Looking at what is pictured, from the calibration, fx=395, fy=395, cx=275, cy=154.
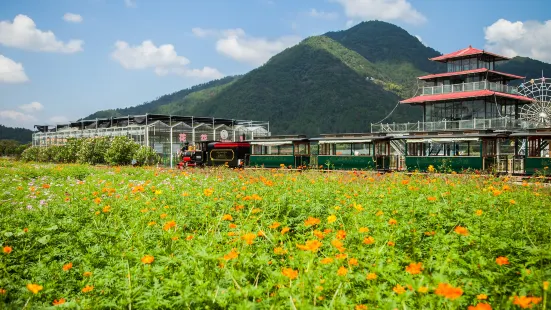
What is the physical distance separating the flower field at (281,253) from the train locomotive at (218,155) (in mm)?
20784

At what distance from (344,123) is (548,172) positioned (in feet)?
210

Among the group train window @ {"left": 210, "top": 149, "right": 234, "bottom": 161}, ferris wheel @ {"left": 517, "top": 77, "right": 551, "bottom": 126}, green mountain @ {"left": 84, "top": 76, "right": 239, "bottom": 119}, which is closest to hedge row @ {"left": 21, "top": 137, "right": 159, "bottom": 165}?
train window @ {"left": 210, "top": 149, "right": 234, "bottom": 161}

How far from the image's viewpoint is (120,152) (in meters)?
30.4

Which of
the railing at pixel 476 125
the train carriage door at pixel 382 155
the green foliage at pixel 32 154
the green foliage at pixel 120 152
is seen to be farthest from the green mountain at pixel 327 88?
the train carriage door at pixel 382 155

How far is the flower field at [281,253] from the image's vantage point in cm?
316

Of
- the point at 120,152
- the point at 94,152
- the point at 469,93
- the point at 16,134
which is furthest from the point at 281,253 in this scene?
the point at 16,134

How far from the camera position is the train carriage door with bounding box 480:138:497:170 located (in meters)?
19.9

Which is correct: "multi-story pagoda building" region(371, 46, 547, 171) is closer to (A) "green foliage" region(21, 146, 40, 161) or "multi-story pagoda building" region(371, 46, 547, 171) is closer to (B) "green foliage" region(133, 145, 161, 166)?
(B) "green foliage" region(133, 145, 161, 166)

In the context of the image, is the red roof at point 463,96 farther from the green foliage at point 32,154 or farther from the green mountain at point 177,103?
the green mountain at point 177,103

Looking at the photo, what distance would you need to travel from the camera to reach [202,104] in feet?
361

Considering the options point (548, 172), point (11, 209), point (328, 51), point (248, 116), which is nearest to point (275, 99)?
point (248, 116)

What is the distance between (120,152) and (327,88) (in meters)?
74.3

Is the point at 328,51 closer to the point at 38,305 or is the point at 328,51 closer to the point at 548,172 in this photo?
the point at 548,172

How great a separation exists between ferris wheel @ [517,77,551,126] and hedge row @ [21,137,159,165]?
1260 inches
